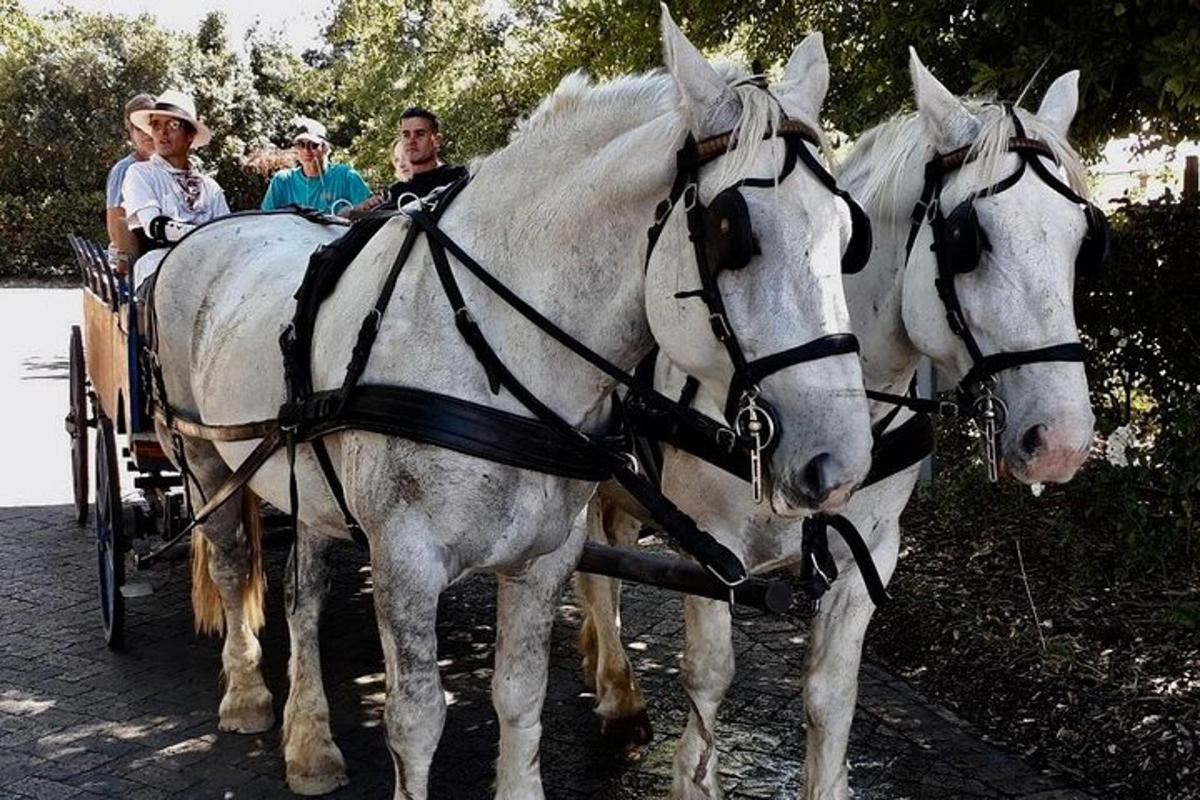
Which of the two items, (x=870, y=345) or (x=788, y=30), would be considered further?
(x=788, y=30)

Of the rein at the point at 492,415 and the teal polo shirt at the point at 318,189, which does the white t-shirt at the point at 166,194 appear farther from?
the rein at the point at 492,415

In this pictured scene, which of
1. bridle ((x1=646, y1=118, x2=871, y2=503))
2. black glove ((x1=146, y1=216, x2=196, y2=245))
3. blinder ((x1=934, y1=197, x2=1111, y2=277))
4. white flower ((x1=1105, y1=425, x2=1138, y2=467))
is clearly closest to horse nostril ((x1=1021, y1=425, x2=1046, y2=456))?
blinder ((x1=934, y1=197, x2=1111, y2=277))

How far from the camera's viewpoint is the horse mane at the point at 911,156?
3.05 m

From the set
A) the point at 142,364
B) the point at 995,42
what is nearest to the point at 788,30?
the point at 995,42

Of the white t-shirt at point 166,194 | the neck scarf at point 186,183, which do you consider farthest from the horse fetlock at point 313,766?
the neck scarf at point 186,183

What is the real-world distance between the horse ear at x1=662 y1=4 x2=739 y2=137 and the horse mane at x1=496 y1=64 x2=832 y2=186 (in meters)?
0.03

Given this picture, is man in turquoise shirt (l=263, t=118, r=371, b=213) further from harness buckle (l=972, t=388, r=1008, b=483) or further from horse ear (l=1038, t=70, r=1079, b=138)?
harness buckle (l=972, t=388, r=1008, b=483)

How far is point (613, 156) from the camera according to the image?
2.73m

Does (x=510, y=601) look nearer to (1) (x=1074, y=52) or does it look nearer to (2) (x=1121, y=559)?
(1) (x=1074, y=52)

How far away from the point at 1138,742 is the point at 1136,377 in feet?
7.61

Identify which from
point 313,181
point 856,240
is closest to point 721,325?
point 856,240

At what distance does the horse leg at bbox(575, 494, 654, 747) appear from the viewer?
15.1 feet

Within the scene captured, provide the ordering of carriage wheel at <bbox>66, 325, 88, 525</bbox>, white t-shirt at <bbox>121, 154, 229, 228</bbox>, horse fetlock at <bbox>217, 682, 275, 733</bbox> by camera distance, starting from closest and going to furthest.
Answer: horse fetlock at <bbox>217, 682, 275, 733</bbox>
white t-shirt at <bbox>121, 154, 229, 228</bbox>
carriage wheel at <bbox>66, 325, 88, 525</bbox>

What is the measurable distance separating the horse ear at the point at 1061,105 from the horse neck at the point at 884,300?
1.53 feet
